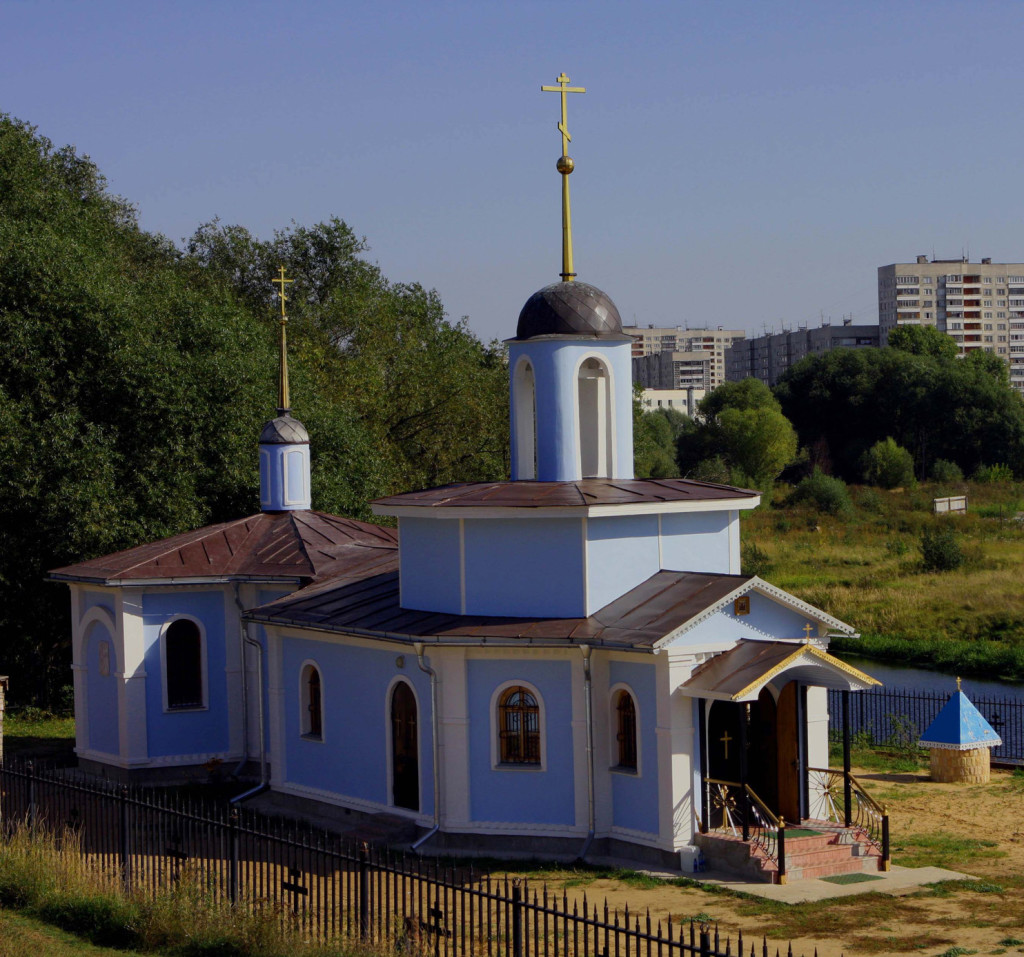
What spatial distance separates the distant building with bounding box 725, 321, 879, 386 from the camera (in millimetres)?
111562

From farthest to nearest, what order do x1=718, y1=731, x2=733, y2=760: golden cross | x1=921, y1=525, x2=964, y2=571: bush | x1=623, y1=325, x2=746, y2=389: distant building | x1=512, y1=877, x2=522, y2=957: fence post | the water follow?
x1=623, y1=325, x2=746, y2=389: distant building
x1=921, y1=525, x2=964, y2=571: bush
the water
x1=718, y1=731, x2=733, y2=760: golden cross
x1=512, y1=877, x2=522, y2=957: fence post

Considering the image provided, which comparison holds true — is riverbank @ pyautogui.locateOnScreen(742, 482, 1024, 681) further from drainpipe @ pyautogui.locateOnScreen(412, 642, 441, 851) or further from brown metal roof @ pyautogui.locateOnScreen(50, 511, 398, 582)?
drainpipe @ pyautogui.locateOnScreen(412, 642, 441, 851)

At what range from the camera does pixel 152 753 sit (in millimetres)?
19547

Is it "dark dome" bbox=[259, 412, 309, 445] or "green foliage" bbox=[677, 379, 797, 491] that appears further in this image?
"green foliage" bbox=[677, 379, 797, 491]

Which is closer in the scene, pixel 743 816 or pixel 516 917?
pixel 516 917

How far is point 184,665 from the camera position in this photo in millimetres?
19844

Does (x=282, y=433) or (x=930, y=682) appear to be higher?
(x=282, y=433)

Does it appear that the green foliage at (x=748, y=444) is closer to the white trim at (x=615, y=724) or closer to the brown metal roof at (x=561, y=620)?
the brown metal roof at (x=561, y=620)

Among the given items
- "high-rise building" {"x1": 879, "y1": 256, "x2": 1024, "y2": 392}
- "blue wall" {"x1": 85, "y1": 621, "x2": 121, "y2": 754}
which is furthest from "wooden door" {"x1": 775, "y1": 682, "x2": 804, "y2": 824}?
"high-rise building" {"x1": 879, "y1": 256, "x2": 1024, "y2": 392}

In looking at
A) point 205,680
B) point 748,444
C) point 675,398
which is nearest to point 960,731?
point 205,680

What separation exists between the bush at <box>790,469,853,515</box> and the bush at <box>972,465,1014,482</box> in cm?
1076

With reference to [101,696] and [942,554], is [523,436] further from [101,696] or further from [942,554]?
[942,554]

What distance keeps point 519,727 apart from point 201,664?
6.32 meters

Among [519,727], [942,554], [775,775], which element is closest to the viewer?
[519,727]
